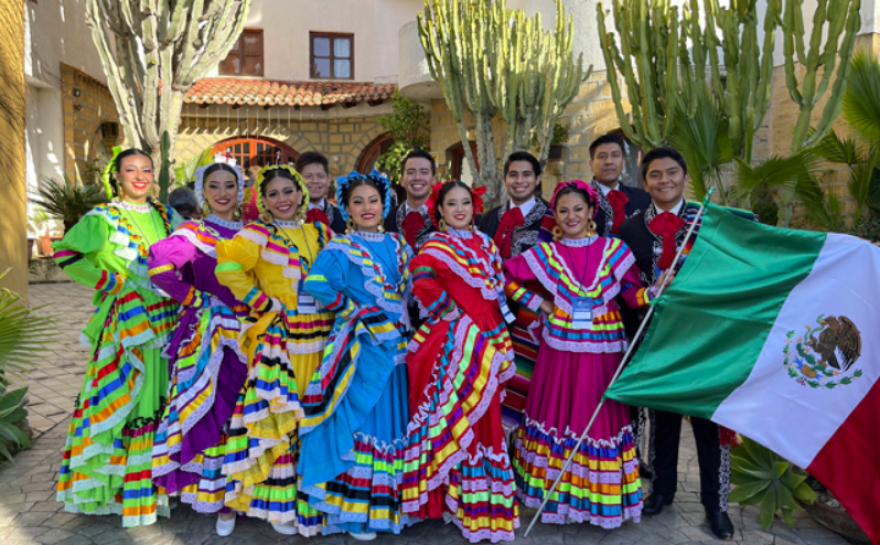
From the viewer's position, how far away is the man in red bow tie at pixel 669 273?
10.9ft

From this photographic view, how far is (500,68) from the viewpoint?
28.9 ft

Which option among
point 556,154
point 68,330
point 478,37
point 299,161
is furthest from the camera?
Result: point 556,154

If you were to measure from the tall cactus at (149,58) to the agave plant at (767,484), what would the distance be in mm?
7848

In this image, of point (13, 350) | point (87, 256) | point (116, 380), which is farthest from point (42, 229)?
point (116, 380)

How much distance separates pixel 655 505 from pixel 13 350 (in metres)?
3.71

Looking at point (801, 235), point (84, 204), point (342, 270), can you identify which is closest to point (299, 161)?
point (342, 270)

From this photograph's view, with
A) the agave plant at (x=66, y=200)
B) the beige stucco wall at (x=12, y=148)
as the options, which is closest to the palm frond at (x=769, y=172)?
the beige stucco wall at (x=12, y=148)

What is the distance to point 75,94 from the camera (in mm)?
12109

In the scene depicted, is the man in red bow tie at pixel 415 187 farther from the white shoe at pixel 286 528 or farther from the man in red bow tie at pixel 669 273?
the white shoe at pixel 286 528

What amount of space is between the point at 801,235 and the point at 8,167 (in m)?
5.09

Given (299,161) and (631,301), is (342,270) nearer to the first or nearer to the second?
(631,301)

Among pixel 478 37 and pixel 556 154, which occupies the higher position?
pixel 478 37

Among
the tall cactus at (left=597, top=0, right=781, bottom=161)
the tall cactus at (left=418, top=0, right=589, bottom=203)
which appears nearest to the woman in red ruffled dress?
the tall cactus at (left=597, top=0, right=781, bottom=161)

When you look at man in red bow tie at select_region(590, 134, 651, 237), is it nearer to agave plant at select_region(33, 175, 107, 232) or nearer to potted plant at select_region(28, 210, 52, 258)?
agave plant at select_region(33, 175, 107, 232)
